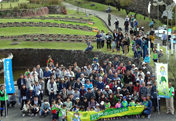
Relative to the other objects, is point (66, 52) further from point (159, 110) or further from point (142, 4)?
A: point (142, 4)

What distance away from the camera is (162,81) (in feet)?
53.4

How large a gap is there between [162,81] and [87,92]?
→ 4275 millimetres

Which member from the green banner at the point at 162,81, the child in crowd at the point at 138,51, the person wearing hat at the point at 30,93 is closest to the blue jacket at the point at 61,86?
the person wearing hat at the point at 30,93

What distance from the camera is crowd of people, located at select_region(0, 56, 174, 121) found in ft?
53.2

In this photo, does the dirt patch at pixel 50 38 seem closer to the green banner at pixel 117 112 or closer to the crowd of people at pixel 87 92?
the crowd of people at pixel 87 92

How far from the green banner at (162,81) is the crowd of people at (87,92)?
35 centimetres

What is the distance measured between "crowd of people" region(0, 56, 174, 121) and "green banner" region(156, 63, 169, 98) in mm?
348

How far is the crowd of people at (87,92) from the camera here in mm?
16219

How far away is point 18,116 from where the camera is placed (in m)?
16.9

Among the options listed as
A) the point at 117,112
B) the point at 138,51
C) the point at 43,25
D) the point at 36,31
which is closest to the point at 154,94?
the point at 117,112

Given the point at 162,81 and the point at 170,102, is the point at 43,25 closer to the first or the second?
the point at 162,81

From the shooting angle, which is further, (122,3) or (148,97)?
(122,3)

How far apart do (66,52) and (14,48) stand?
5.23 meters

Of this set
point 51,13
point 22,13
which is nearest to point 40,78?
point 22,13
